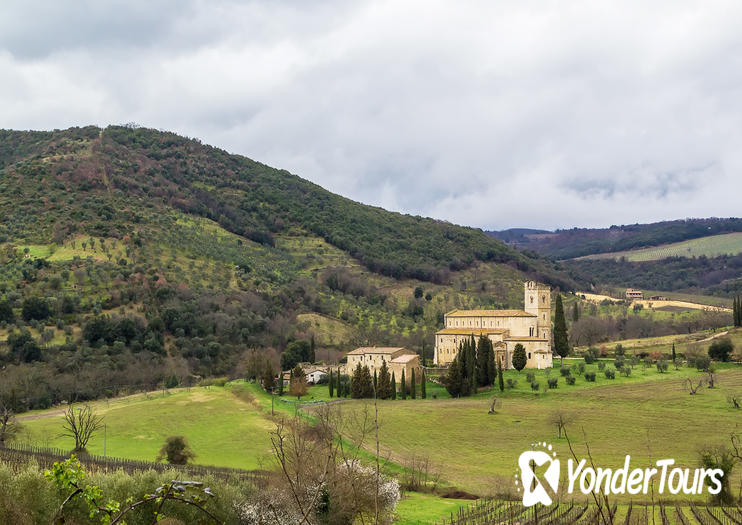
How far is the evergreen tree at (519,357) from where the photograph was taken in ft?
214

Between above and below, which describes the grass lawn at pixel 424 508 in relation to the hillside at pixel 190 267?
below

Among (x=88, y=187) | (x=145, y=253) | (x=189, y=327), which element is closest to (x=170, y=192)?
(x=88, y=187)

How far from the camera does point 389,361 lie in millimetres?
67312

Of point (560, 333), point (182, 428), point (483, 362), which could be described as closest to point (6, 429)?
point (182, 428)

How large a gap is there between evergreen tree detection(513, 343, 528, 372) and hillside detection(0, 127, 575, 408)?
14.7 m

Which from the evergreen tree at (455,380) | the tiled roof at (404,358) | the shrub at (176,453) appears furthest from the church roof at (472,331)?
the shrub at (176,453)

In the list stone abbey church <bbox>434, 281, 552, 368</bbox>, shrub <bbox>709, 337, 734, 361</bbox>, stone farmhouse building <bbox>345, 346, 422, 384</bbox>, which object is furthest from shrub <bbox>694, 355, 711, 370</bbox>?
stone farmhouse building <bbox>345, 346, 422, 384</bbox>

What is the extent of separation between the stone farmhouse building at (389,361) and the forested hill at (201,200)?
51.2 meters

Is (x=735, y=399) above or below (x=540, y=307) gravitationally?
below

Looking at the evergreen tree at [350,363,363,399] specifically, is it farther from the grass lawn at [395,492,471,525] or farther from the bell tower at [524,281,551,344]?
the grass lawn at [395,492,471,525]

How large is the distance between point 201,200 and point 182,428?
10724cm

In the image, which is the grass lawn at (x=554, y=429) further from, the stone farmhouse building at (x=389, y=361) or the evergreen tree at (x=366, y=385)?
the stone farmhouse building at (x=389, y=361)

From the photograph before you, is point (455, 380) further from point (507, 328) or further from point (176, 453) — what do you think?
point (176, 453)

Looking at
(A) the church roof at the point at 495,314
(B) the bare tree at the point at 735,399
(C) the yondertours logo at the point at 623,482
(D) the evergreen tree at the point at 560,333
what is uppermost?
(A) the church roof at the point at 495,314
